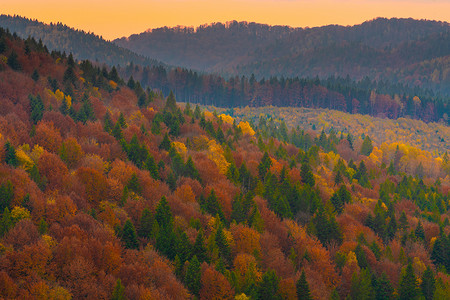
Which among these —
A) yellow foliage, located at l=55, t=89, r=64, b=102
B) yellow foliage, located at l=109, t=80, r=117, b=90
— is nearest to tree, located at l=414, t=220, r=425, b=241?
yellow foliage, located at l=55, t=89, r=64, b=102

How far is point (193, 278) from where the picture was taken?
69000 mm

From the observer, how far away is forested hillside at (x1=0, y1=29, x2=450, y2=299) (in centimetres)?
6638

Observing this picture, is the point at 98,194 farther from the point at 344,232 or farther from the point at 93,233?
the point at 344,232

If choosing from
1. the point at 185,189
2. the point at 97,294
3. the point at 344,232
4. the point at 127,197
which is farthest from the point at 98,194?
the point at 344,232

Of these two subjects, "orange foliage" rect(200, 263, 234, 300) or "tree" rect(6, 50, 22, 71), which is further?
"tree" rect(6, 50, 22, 71)

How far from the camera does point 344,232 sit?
10794cm

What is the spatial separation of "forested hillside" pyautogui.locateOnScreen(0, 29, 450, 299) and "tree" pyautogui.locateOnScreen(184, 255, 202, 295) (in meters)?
0.24

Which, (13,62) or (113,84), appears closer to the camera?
(13,62)

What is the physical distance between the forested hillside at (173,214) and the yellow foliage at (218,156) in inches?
24.5

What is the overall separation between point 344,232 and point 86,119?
7942cm

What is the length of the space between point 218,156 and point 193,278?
62860 millimetres

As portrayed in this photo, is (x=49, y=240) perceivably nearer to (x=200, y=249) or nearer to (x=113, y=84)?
(x=200, y=249)

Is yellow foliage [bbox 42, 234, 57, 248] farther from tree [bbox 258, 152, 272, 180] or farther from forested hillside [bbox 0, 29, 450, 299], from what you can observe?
tree [bbox 258, 152, 272, 180]

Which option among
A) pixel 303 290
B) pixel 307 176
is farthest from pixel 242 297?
pixel 307 176
